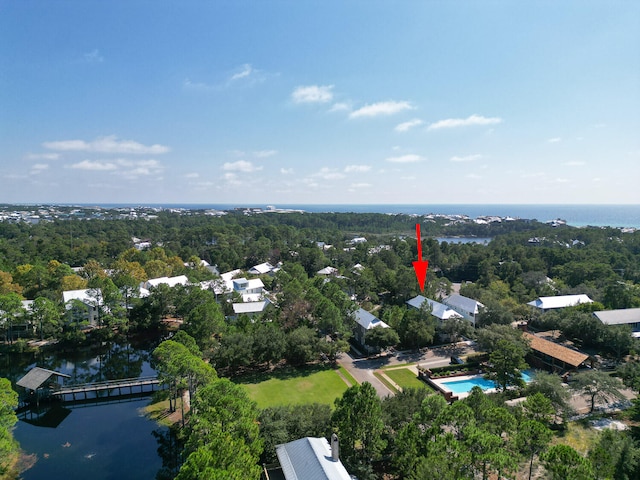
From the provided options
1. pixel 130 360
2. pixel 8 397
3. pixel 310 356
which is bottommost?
pixel 130 360

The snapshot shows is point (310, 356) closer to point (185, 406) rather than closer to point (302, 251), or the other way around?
point (185, 406)

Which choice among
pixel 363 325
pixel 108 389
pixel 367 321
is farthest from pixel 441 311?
pixel 108 389

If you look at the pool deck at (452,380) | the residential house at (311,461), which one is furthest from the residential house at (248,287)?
the residential house at (311,461)

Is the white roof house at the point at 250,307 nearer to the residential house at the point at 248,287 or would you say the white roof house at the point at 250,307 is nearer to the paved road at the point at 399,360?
the residential house at the point at 248,287

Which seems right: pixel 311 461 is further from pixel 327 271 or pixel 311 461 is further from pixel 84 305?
pixel 327 271

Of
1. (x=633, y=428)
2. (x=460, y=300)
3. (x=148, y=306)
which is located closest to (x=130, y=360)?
(x=148, y=306)

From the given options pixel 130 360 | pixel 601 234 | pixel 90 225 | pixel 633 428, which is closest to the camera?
pixel 633 428
